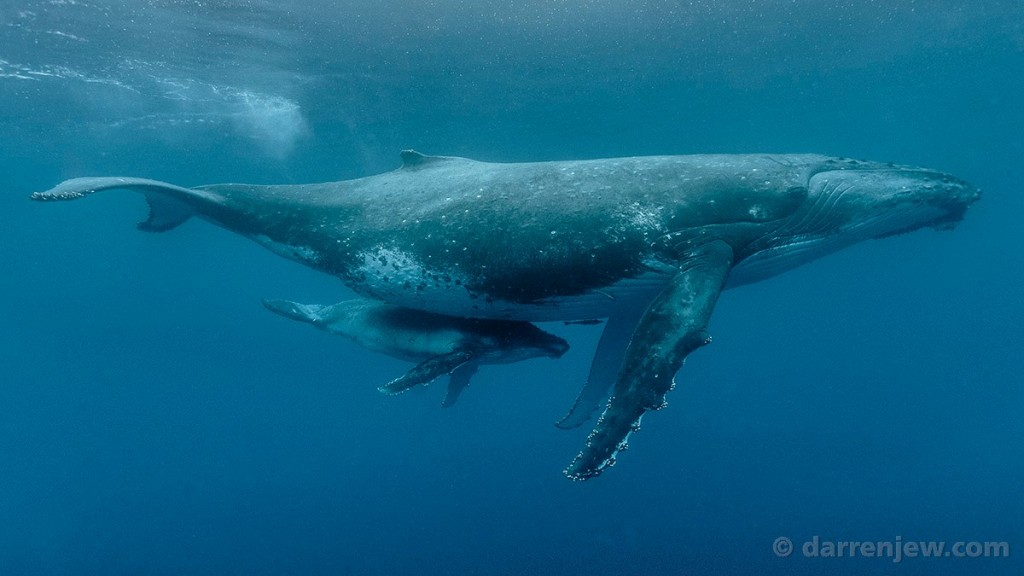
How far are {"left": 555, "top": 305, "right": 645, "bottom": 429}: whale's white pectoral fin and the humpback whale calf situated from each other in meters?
0.57

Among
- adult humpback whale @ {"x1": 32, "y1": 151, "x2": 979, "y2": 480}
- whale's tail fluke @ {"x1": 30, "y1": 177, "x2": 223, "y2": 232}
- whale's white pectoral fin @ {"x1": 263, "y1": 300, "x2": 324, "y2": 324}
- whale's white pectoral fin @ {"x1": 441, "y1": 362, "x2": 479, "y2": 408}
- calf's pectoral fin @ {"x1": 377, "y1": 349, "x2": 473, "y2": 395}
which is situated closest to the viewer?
adult humpback whale @ {"x1": 32, "y1": 151, "x2": 979, "y2": 480}

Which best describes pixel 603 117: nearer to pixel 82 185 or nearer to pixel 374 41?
pixel 374 41

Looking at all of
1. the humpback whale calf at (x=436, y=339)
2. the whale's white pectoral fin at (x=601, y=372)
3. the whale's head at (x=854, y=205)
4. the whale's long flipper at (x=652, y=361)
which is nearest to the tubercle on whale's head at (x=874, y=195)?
the whale's head at (x=854, y=205)

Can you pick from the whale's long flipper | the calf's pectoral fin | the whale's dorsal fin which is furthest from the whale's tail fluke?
the whale's long flipper

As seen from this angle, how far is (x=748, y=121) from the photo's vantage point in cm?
3931

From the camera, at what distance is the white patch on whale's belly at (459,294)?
612 centimetres

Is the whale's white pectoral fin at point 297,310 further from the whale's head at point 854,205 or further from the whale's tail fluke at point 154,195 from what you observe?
the whale's head at point 854,205

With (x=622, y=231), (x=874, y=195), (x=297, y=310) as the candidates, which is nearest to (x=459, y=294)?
(x=622, y=231)

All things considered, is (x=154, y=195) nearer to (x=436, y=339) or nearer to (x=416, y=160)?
(x=416, y=160)

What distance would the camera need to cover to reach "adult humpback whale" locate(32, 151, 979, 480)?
5.47m

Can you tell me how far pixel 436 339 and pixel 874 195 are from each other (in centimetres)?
A: 460

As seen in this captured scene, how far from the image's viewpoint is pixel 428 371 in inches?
265

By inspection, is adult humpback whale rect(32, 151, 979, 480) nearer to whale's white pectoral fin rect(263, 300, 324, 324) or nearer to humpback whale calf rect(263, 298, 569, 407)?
humpback whale calf rect(263, 298, 569, 407)

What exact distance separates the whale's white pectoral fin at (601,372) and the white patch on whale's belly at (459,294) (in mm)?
606
